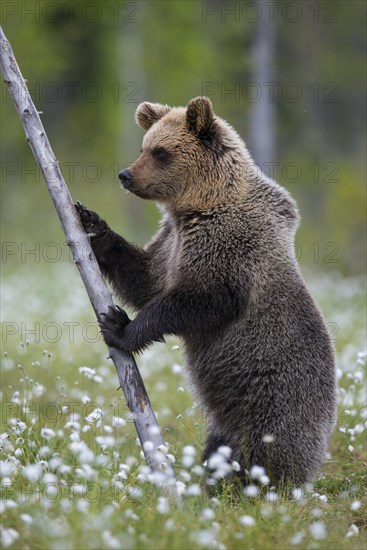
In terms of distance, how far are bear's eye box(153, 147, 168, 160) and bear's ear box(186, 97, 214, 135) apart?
24 centimetres

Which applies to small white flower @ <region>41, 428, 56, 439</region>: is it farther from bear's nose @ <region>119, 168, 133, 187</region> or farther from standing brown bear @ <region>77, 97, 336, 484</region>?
bear's nose @ <region>119, 168, 133, 187</region>

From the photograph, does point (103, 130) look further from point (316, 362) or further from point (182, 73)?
point (316, 362)

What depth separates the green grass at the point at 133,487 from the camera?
363 centimetres

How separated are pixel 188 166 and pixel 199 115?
35cm

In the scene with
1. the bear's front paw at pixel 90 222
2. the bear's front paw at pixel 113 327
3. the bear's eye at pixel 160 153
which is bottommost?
the bear's front paw at pixel 113 327

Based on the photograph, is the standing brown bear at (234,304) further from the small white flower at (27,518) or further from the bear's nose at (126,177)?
the small white flower at (27,518)

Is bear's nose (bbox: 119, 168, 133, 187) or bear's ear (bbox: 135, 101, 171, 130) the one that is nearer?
bear's nose (bbox: 119, 168, 133, 187)

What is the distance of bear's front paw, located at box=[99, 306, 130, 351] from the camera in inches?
207

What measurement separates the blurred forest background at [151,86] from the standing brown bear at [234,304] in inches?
499

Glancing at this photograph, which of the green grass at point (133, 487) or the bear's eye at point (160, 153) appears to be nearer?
the green grass at point (133, 487)

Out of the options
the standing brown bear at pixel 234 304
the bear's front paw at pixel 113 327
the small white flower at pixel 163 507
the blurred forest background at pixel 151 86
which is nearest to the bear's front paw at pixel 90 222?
the standing brown bear at pixel 234 304

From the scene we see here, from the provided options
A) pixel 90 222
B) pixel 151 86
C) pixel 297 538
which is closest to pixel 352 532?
pixel 297 538

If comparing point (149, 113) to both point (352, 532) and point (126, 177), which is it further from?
point (352, 532)

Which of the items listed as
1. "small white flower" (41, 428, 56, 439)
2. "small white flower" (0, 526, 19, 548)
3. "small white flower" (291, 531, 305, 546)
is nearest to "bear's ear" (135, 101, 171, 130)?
"small white flower" (41, 428, 56, 439)
